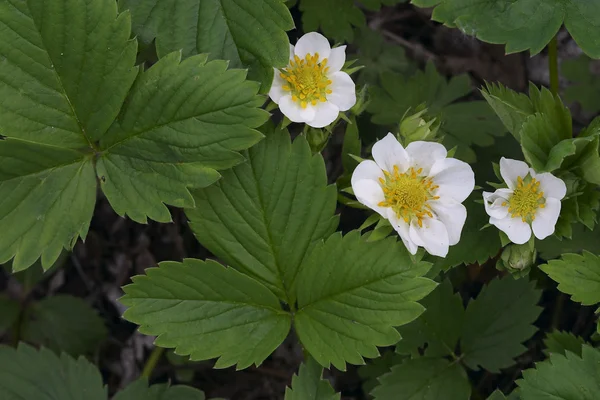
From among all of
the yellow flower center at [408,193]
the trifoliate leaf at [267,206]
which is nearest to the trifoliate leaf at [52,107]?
the trifoliate leaf at [267,206]

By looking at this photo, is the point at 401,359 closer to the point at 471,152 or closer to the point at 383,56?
the point at 471,152

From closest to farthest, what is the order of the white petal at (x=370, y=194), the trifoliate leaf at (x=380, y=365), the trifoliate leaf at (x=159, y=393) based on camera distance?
the white petal at (x=370, y=194), the trifoliate leaf at (x=159, y=393), the trifoliate leaf at (x=380, y=365)

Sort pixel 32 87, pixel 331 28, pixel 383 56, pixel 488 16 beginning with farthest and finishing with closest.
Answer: pixel 383 56 → pixel 331 28 → pixel 488 16 → pixel 32 87

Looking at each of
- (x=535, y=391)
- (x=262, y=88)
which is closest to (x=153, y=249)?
(x=262, y=88)

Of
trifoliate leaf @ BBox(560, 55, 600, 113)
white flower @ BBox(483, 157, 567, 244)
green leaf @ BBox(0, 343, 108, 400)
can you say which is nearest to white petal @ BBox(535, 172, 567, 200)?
white flower @ BBox(483, 157, 567, 244)

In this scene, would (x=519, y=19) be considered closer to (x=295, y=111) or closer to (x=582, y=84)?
(x=295, y=111)

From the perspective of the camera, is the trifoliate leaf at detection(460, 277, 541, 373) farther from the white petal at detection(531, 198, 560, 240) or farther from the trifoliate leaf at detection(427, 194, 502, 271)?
the white petal at detection(531, 198, 560, 240)

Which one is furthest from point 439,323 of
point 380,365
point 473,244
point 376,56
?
point 376,56

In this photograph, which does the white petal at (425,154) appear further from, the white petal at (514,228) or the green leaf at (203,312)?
the green leaf at (203,312)
